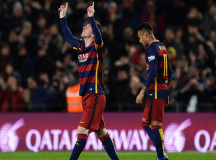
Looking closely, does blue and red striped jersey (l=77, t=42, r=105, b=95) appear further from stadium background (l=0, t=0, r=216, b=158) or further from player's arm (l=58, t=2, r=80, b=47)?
stadium background (l=0, t=0, r=216, b=158)

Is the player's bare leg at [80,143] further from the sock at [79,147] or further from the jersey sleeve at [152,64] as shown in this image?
the jersey sleeve at [152,64]

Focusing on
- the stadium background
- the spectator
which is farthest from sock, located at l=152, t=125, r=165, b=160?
the spectator

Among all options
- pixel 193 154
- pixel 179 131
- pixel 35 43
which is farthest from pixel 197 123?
pixel 35 43

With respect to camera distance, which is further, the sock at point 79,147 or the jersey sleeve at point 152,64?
the jersey sleeve at point 152,64

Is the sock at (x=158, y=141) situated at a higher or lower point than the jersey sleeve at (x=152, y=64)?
lower

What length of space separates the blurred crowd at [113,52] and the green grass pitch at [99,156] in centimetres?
204

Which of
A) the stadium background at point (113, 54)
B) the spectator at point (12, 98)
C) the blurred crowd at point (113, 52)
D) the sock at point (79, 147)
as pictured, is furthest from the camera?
the spectator at point (12, 98)

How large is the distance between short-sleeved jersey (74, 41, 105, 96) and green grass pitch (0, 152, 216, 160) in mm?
2653

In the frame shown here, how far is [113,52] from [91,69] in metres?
7.39

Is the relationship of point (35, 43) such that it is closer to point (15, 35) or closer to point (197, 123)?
point (15, 35)

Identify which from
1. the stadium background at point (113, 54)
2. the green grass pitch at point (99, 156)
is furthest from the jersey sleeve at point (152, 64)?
the stadium background at point (113, 54)

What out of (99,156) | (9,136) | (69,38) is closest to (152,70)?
(69,38)

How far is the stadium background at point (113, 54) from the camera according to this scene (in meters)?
Answer: 13.9

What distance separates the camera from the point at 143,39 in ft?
30.3
